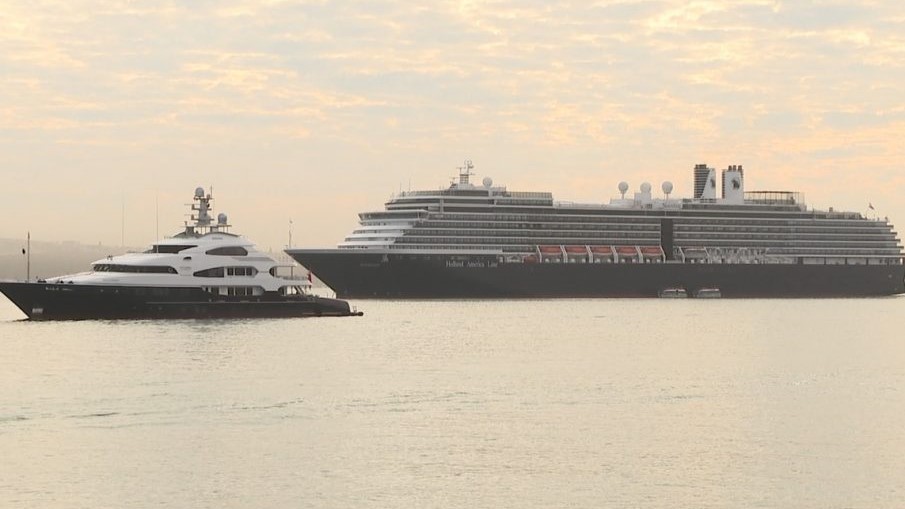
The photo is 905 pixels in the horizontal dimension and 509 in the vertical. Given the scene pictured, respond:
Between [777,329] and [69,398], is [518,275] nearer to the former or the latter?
[777,329]

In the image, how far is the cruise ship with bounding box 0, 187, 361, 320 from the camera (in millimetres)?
88500

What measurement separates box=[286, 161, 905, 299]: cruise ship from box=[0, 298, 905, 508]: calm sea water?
53.7 m

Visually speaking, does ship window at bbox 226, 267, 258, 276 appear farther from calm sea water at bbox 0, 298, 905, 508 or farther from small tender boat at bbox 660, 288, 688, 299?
small tender boat at bbox 660, 288, 688, 299

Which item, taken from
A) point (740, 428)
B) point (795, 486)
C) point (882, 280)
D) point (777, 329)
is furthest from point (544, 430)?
point (882, 280)

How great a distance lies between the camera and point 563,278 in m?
147

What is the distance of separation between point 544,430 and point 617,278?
10415 cm

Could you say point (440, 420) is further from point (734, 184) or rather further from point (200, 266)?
point (734, 184)

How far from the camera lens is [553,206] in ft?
497

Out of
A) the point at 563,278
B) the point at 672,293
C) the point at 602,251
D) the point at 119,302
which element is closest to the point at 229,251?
the point at 119,302

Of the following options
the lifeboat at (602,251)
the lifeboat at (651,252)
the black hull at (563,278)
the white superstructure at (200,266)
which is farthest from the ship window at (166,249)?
the lifeboat at (651,252)

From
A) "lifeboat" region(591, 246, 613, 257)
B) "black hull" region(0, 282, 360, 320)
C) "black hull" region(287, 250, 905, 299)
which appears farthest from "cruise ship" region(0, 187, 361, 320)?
"lifeboat" region(591, 246, 613, 257)

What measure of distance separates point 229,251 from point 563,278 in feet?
198

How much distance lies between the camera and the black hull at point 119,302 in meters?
88.3

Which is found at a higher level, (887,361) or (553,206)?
(553,206)
